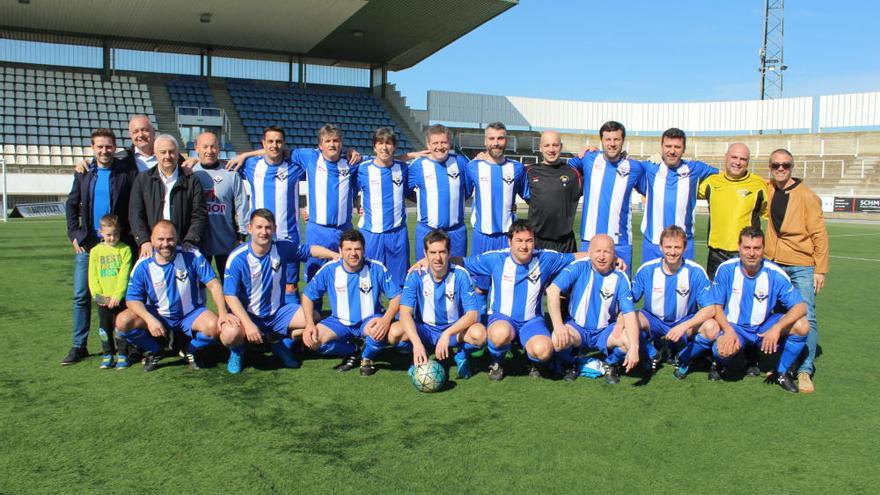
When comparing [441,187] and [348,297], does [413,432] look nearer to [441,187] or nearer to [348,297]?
[348,297]

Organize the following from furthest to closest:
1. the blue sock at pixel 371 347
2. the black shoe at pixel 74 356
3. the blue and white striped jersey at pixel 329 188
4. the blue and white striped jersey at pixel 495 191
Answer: the blue and white striped jersey at pixel 329 188 → the blue and white striped jersey at pixel 495 191 → the black shoe at pixel 74 356 → the blue sock at pixel 371 347

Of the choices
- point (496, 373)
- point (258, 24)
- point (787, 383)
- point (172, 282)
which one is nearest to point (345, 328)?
point (496, 373)

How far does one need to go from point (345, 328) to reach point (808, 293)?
2941 mm

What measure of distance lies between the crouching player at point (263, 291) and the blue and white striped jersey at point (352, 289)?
17 cm

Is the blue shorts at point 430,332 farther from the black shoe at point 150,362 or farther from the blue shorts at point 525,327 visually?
the black shoe at point 150,362

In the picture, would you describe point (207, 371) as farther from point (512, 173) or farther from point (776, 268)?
point (776, 268)

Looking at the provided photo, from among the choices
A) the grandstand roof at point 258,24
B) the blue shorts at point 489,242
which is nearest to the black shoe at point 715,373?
the blue shorts at point 489,242

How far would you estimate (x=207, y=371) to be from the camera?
14.0 ft

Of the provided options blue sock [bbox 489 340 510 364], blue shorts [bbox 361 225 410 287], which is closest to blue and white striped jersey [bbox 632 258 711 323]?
blue sock [bbox 489 340 510 364]

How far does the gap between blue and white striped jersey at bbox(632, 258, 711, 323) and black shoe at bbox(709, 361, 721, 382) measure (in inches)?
14.9

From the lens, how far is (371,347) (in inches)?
164

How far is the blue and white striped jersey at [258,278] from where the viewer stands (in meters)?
4.38

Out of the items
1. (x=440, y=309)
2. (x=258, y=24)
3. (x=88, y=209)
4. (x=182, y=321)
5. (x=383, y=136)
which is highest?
(x=258, y=24)

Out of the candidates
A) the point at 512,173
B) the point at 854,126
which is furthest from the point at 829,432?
the point at 854,126
